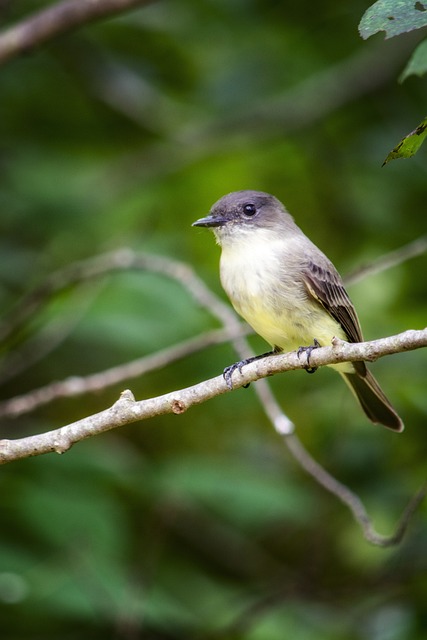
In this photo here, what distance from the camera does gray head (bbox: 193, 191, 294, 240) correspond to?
4344mm

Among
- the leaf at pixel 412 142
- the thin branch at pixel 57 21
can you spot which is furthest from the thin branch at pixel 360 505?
the thin branch at pixel 57 21

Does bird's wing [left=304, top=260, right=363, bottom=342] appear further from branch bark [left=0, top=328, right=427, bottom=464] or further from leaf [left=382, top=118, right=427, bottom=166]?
leaf [left=382, top=118, right=427, bottom=166]

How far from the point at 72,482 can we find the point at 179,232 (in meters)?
2.11

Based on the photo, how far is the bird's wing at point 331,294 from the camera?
411 centimetres

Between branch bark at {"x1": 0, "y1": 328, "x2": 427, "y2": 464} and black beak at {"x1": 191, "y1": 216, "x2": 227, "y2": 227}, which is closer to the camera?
branch bark at {"x1": 0, "y1": 328, "x2": 427, "y2": 464}

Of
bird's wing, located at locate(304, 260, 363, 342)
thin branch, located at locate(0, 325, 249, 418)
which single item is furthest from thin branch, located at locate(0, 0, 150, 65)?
thin branch, located at locate(0, 325, 249, 418)

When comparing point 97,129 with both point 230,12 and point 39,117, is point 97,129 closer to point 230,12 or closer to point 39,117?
point 39,117

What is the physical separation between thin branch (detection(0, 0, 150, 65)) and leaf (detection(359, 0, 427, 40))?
2678 millimetres

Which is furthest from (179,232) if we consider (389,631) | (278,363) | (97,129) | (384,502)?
(278,363)

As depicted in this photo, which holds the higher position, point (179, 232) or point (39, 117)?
point (39, 117)

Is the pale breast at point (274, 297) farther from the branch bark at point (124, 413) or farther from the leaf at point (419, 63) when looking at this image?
the leaf at point (419, 63)

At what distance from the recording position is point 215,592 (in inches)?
197

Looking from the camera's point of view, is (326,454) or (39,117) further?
(39,117)

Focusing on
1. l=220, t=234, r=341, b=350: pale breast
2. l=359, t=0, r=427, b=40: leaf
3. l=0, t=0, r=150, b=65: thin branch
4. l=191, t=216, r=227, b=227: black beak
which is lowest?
l=359, t=0, r=427, b=40: leaf
